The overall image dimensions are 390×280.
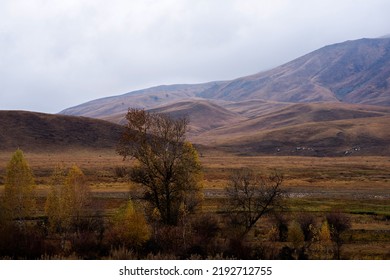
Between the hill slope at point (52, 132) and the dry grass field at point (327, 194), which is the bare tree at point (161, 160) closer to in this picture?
the dry grass field at point (327, 194)

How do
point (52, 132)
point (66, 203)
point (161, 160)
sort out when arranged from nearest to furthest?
point (66, 203) < point (161, 160) < point (52, 132)

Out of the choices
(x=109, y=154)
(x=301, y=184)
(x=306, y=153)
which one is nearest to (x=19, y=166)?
(x=301, y=184)

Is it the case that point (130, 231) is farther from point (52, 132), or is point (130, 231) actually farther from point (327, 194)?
point (52, 132)

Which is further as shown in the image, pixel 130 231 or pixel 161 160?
pixel 161 160

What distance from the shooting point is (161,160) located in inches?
1270

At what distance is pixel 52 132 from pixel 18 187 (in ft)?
429

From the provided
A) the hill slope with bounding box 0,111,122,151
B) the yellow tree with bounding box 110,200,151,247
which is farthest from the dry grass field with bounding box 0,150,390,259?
the hill slope with bounding box 0,111,122,151

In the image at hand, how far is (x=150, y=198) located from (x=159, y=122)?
570cm

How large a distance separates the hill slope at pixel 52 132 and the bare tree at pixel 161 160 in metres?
117

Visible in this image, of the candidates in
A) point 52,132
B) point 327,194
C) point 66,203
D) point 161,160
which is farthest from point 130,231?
point 52,132

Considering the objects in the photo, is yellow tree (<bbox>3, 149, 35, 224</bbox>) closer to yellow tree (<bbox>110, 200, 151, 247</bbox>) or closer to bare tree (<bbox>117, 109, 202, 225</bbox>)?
bare tree (<bbox>117, 109, 202, 225</bbox>)

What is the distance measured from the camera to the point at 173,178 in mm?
32250
